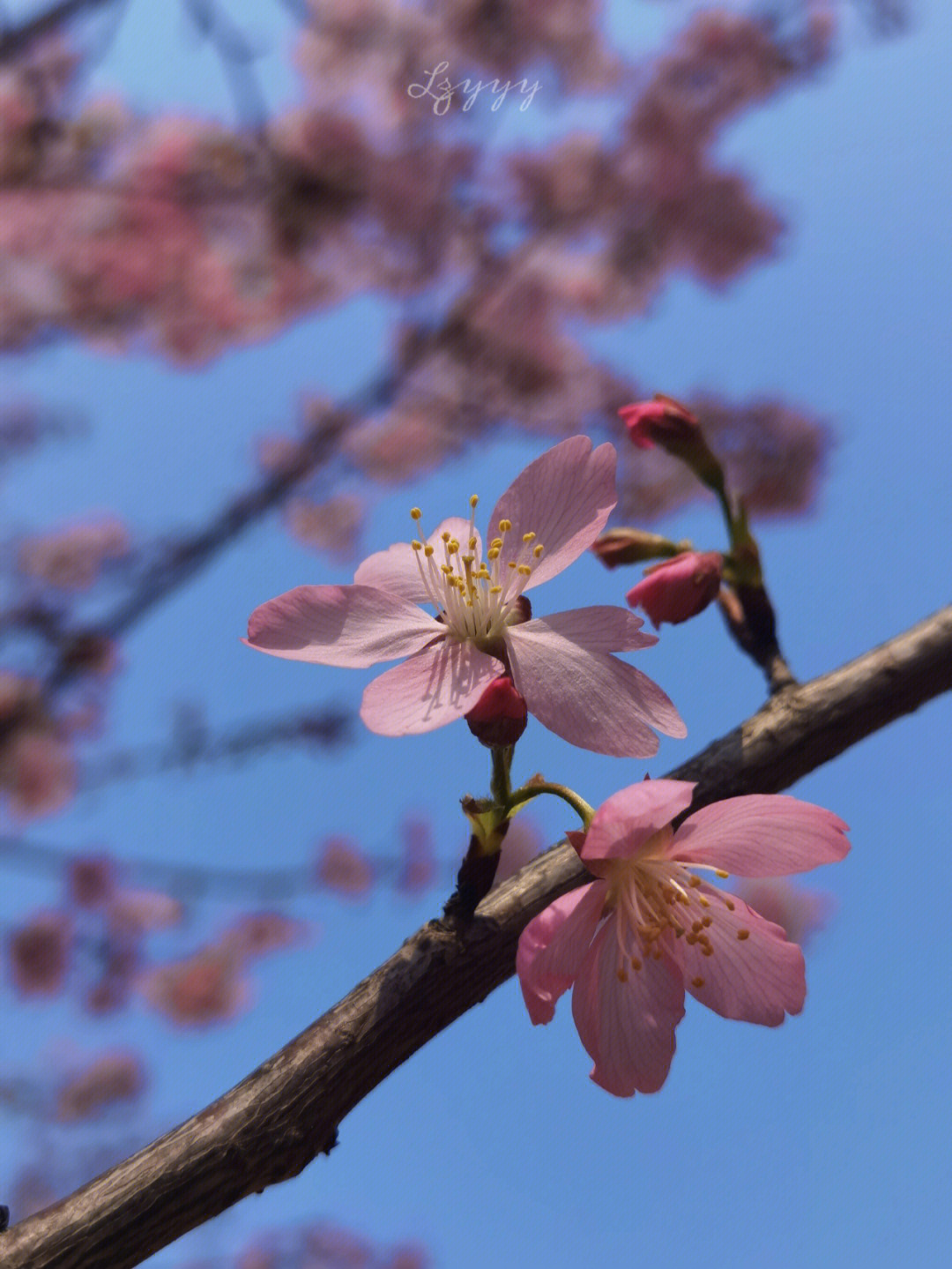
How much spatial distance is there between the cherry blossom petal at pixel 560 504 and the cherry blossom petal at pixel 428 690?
93 millimetres

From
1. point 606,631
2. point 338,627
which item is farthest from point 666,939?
point 338,627

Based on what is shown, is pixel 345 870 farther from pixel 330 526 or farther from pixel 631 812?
pixel 631 812

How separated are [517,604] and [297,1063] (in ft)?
1.29

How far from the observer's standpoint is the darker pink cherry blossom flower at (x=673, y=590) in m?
0.88

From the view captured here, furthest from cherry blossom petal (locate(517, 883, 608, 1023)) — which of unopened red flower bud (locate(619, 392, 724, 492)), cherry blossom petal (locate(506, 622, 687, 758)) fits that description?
unopened red flower bud (locate(619, 392, 724, 492))

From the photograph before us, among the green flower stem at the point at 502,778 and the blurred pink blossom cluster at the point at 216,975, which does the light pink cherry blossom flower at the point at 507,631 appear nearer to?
the green flower stem at the point at 502,778

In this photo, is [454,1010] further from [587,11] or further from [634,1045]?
[587,11]

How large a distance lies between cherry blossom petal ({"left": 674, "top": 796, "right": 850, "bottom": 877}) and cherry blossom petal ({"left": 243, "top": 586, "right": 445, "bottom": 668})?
0.26m

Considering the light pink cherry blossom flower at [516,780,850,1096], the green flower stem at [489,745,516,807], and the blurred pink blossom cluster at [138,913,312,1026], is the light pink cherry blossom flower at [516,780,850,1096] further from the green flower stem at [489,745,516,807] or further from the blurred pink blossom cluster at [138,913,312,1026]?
the blurred pink blossom cluster at [138,913,312,1026]

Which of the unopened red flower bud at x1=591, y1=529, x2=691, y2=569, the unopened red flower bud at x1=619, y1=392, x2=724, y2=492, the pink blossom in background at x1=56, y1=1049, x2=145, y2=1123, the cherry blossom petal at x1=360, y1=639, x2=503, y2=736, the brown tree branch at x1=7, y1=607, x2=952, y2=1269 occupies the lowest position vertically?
the brown tree branch at x1=7, y1=607, x2=952, y2=1269

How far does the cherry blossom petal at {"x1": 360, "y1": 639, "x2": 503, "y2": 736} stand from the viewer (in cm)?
65

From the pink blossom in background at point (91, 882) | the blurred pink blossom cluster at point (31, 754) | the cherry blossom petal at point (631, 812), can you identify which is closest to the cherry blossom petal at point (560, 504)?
the cherry blossom petal at point (631, 812)

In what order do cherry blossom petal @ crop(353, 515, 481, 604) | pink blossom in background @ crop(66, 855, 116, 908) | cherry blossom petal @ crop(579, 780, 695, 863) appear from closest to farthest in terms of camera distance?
cherry blossom petal @ crop(579, 780, 695, 863)
cherry blossom petal @ crop(353, 515, 481, 604)
pink blossom in background @ crop(66, 855, 116, 908)

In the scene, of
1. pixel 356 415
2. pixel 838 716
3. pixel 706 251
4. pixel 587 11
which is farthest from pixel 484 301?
pixel 838 716
